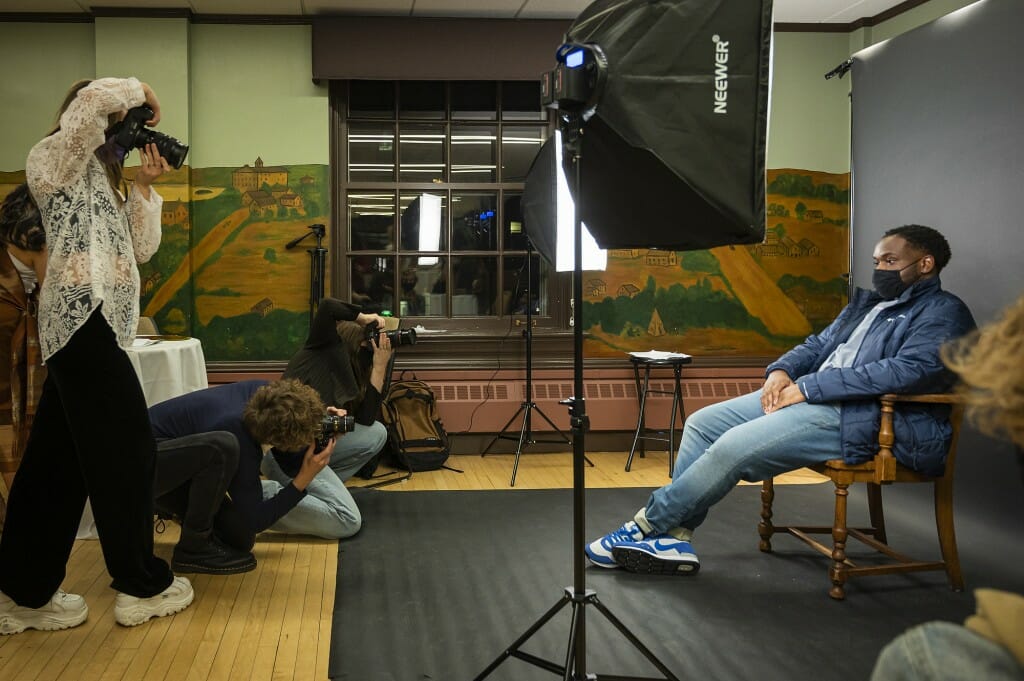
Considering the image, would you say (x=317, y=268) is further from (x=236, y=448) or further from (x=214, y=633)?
(x=214, y=633)

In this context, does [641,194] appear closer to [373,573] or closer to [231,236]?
[373,573]

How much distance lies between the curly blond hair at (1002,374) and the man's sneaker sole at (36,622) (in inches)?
91.4

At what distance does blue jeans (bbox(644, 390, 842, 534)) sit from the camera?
2705 mm

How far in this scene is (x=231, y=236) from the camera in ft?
16.1

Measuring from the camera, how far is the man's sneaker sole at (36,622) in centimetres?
232

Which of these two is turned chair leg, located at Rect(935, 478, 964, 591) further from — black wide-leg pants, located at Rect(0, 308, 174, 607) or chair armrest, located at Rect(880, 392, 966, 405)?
black wide-leg pants, located at Rect(0, 308, 174, 607)

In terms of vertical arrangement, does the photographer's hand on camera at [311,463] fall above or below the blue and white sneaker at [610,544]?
above

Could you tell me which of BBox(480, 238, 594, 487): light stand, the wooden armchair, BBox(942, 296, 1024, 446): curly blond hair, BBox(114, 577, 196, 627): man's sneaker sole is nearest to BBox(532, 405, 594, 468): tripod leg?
BBox(480, 238, 594, 487): light stand

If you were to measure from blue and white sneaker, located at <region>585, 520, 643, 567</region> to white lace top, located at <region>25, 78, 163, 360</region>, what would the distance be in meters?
1.57

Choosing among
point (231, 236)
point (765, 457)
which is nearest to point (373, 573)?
point (765, 457)

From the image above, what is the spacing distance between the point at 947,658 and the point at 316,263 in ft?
14.6

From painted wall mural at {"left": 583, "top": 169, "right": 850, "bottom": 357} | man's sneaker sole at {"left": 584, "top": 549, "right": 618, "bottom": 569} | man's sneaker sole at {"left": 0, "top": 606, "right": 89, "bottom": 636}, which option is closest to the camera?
man's sneaker sole at {"left": 0, "top": 606, "right": 89, "bottom": 636}

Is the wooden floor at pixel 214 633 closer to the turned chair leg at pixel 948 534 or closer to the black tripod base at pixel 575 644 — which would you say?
the black tripod base at pixel 575 644

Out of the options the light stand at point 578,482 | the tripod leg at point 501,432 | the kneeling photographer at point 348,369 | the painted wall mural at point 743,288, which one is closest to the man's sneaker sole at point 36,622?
the kneeling photographer at point 348,369
